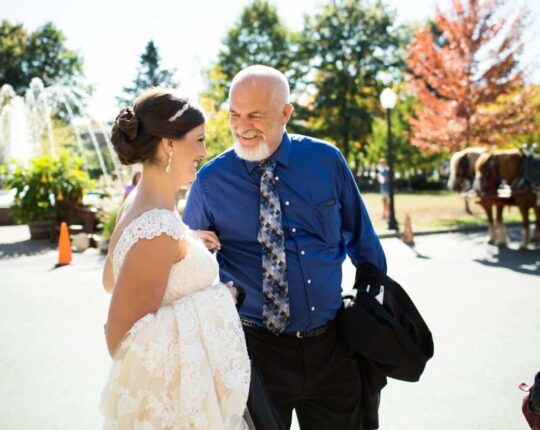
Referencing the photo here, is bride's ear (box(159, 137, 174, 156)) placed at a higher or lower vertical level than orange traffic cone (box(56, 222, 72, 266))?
higher

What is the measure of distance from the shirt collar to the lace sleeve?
923mm

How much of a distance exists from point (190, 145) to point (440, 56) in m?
23.4

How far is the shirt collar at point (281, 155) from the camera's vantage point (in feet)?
9.32

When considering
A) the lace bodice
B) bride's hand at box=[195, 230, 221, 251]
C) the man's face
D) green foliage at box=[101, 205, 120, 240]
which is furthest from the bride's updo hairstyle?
green foliage at box=[101, 205, 120, 240]

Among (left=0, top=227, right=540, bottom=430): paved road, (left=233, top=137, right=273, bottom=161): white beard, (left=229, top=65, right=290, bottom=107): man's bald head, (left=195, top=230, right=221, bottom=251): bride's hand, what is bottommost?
(left=0, top=227, right=540, bottom=430): paved road

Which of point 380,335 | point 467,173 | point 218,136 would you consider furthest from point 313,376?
point 218,136

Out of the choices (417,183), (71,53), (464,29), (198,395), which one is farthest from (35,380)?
(71,53)

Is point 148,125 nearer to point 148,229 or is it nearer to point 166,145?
point 166,145

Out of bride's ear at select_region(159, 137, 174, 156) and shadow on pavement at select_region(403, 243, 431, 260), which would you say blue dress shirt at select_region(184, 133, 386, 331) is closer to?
bride's ear at select_region(159, 137, 174, 156)

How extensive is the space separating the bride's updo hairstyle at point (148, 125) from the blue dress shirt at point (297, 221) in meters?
0.77

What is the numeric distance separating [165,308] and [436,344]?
4.59 m

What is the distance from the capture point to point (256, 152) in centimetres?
284

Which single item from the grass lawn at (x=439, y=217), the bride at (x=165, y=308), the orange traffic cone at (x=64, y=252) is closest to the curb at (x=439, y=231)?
the grass lawn at (x=439, y=217)

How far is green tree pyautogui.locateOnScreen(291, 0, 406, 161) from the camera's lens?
151 feet
